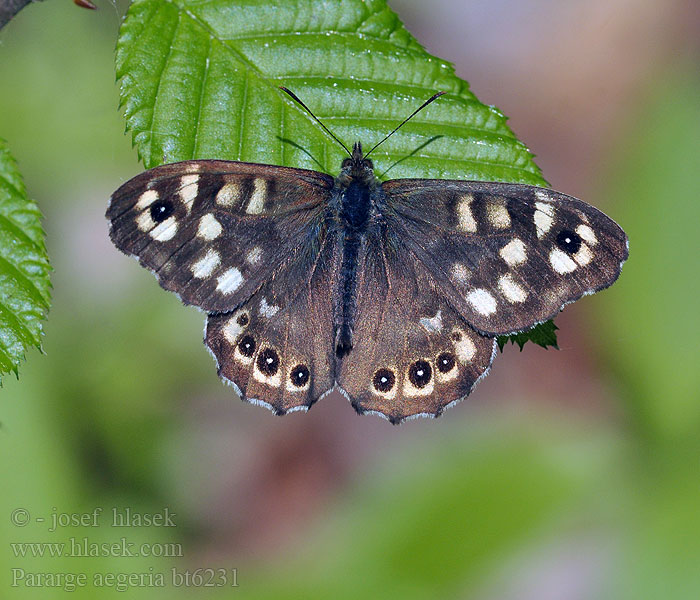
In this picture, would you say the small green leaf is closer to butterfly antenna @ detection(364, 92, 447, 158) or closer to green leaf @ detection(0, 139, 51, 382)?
butterfly antenna @ detection(364, 92, 447, 158)

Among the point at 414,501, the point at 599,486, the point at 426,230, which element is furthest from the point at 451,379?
the point at 599,486

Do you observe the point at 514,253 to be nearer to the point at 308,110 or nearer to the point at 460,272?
the point at 460,272

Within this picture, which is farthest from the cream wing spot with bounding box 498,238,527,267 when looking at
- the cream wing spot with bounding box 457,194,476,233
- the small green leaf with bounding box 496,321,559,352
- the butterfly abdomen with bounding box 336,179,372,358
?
the butterfly abdomen with bounding box 336,179,372,358

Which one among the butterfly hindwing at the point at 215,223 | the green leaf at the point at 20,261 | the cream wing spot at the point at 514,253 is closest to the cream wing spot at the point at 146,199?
the butterfly hindwing at the point at 215,223

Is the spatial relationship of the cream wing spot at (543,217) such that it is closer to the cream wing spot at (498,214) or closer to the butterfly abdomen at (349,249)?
the cream wing spot at (498,214)

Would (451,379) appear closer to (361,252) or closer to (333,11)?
(361,252)

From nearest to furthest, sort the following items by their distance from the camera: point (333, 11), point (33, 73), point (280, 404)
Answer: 1. point (333, 11)
2. point (280, 404)
3. point (33, 73)

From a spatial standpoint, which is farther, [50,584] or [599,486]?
[599,486]
